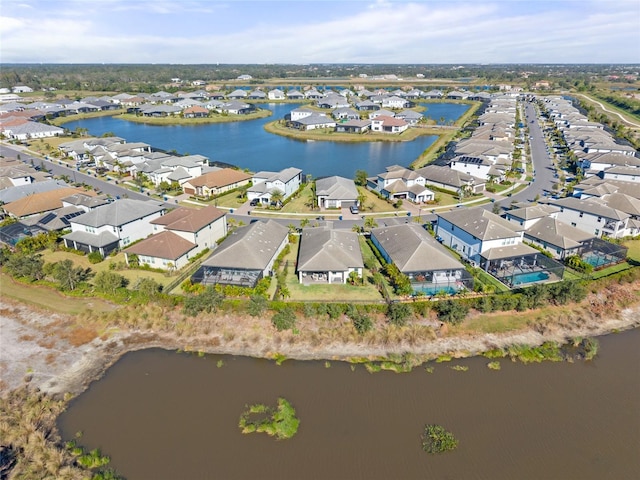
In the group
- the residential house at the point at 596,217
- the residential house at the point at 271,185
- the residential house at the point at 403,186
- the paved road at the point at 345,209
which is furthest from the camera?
the residential house at the point at 403,186

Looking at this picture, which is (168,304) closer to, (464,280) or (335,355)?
(335,355)

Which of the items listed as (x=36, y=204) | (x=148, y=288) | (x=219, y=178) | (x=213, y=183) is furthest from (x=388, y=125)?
(x=148, y=288)

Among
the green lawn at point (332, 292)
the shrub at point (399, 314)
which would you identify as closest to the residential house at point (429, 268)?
the green lawn at point (332, 292)

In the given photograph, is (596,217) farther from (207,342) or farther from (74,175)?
(74,175)

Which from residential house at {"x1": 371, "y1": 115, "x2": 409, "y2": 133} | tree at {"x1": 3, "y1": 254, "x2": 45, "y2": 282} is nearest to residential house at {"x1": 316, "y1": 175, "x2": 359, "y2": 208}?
tree at {"x1": 3, "y1": 254, "x2": 45, "y2": 282}

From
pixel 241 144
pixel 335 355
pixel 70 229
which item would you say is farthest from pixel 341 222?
pixel 241 144

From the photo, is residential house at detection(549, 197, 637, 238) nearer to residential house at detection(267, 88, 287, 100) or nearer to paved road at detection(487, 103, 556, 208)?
paved road at detection(487, 103, 556, 208)

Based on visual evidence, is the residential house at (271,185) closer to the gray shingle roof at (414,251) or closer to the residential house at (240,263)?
the residential house at (240,263)
